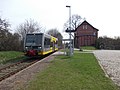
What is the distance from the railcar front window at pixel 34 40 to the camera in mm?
28253

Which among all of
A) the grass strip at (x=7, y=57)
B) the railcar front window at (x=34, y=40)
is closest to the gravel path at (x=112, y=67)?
the railcar front window at (x=34, y=40)

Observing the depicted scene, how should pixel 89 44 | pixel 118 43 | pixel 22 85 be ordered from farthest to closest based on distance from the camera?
pixel 89 44
pixel 118 43
pixel 22 85

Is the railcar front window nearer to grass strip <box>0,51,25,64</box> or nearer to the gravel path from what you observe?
grass strip <box>0,51,25,64</box>

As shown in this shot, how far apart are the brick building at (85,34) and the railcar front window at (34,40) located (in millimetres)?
57142

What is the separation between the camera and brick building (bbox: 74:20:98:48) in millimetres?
86025

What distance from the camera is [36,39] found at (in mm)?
28453

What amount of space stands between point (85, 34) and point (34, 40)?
6268 cm

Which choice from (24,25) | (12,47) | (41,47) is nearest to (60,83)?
(41,47)

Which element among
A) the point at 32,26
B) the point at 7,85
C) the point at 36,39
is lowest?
the point at 7,85

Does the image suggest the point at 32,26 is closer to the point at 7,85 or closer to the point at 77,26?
the point at 77,26

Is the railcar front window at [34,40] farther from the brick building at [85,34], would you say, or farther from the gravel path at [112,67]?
the brick building at [85,34]

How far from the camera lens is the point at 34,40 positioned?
28422 millimetres

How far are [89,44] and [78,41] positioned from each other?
4115 mm

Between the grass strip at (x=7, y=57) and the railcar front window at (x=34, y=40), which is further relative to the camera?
the railcar front window at (x=34, y=40)
